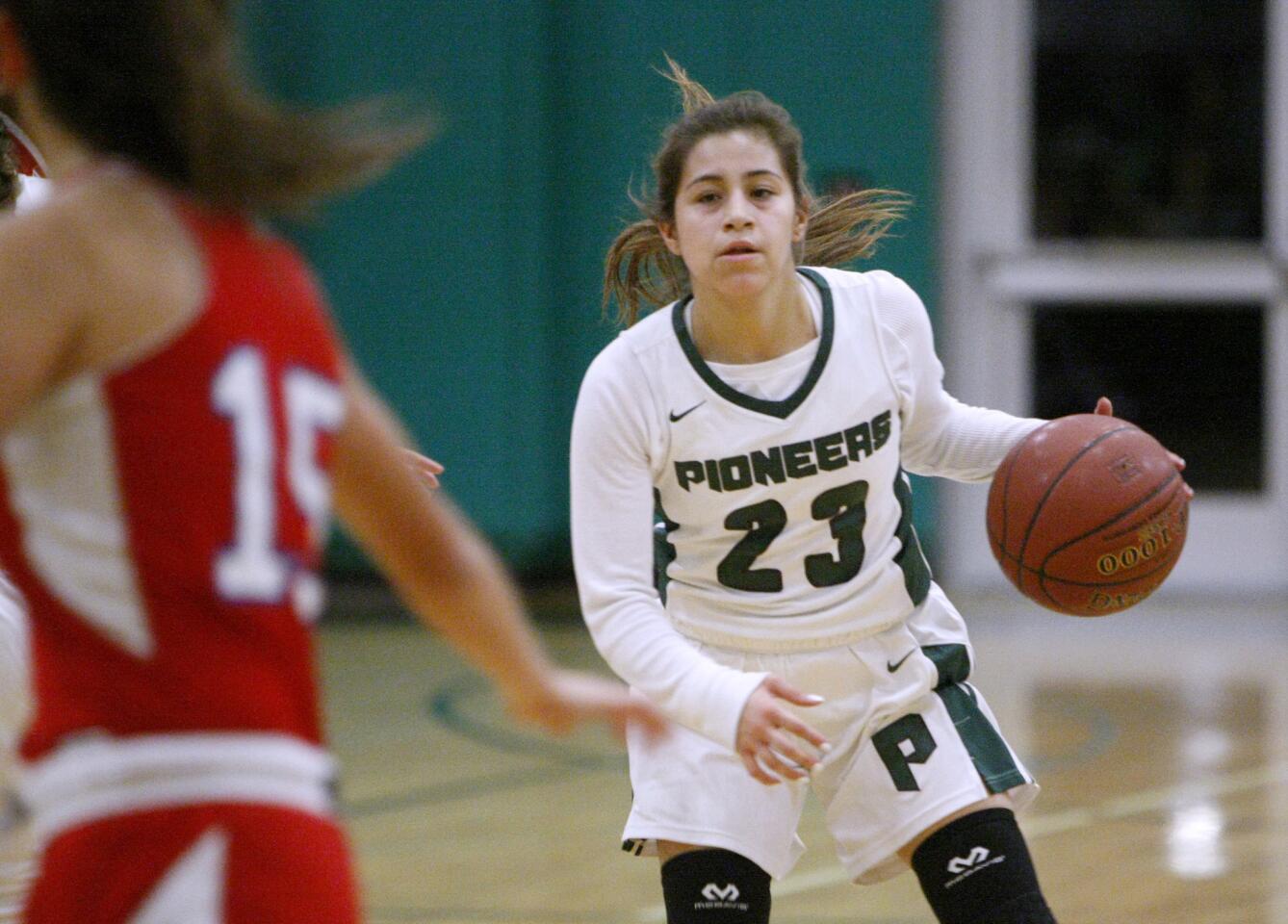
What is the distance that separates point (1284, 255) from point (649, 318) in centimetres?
708

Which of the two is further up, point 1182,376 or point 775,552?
point 775,552

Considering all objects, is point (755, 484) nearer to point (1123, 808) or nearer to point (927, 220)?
point (1123, 808)

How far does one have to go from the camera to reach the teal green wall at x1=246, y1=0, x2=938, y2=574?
30.2ft

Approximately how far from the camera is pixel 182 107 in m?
1.57

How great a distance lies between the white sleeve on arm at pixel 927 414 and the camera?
307 centimetres

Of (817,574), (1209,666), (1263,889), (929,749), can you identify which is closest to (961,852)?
(929,749)

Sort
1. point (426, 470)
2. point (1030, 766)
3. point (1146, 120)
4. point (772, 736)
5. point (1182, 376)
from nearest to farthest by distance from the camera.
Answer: point (772, 736) → point (426, 470) → point (1030, 766) → point (1182, 376) → point (1146, 120)

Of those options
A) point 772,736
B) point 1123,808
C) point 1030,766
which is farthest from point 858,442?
point 1030,766

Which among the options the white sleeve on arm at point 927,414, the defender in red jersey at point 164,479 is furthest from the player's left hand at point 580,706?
the white sleeve on arm at point 927,414

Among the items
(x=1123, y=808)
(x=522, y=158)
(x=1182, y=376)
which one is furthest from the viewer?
(x=1182, y=376)

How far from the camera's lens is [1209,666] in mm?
7914

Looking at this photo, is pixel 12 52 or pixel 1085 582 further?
pixel 1085 582

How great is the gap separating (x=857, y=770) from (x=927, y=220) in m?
6.69

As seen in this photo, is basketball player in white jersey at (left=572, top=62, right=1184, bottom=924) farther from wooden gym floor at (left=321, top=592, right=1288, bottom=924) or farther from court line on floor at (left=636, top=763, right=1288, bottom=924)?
court line on floor at (left=636, top=763, right=1288, bottom=924)
